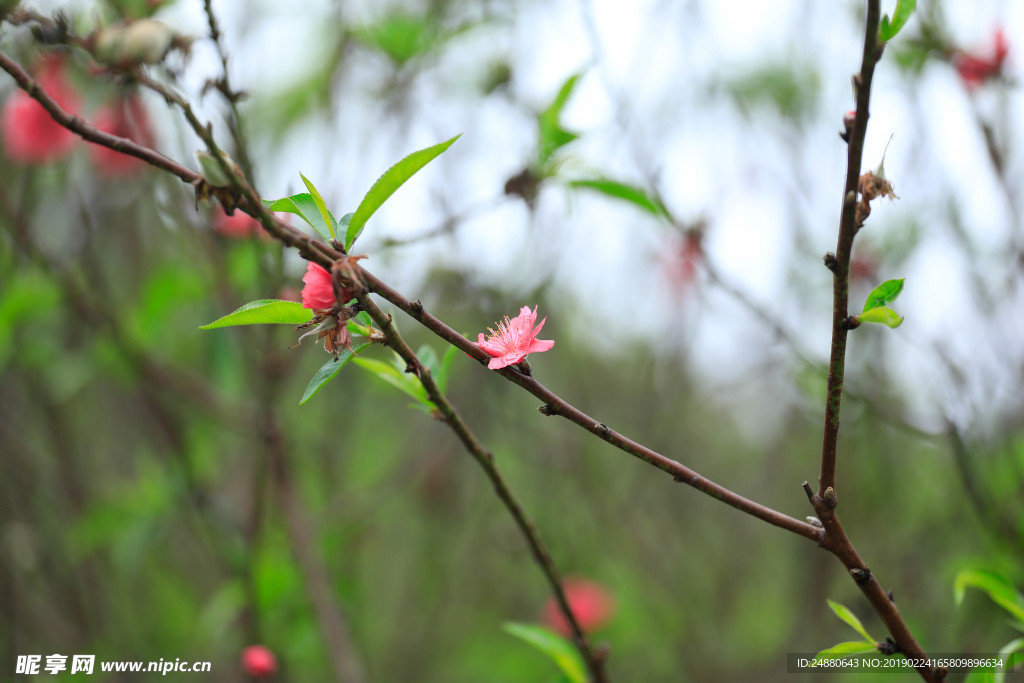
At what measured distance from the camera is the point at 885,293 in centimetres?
83

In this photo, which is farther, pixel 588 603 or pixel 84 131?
pixel 588 603

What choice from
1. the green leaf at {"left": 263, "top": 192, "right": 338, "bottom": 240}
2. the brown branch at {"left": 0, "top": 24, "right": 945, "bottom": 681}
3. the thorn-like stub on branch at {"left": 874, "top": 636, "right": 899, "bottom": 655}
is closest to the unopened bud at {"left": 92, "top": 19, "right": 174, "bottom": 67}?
the brown branch at {"left": 0, "top": 24, "right": 945, "bottom": 681}

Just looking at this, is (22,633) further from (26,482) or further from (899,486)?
(899,486)

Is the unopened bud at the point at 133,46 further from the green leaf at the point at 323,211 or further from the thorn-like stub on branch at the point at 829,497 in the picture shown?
the thorn-like stub on branch at the point at 829,497

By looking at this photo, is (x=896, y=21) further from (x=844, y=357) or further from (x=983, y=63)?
(x=983, y=63)

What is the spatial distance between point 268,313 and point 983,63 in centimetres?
224

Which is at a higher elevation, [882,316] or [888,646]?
[882,316]

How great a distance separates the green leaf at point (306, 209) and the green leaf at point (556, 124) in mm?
697

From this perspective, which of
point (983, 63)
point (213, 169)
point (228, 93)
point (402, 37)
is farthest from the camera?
point (983, 63)

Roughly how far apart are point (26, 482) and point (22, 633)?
627mm

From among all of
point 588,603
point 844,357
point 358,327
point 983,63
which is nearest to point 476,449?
point 358,327

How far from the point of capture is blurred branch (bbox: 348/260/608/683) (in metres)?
0.80

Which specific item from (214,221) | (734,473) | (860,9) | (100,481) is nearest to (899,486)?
(734,473)

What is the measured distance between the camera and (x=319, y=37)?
291 centimetres
